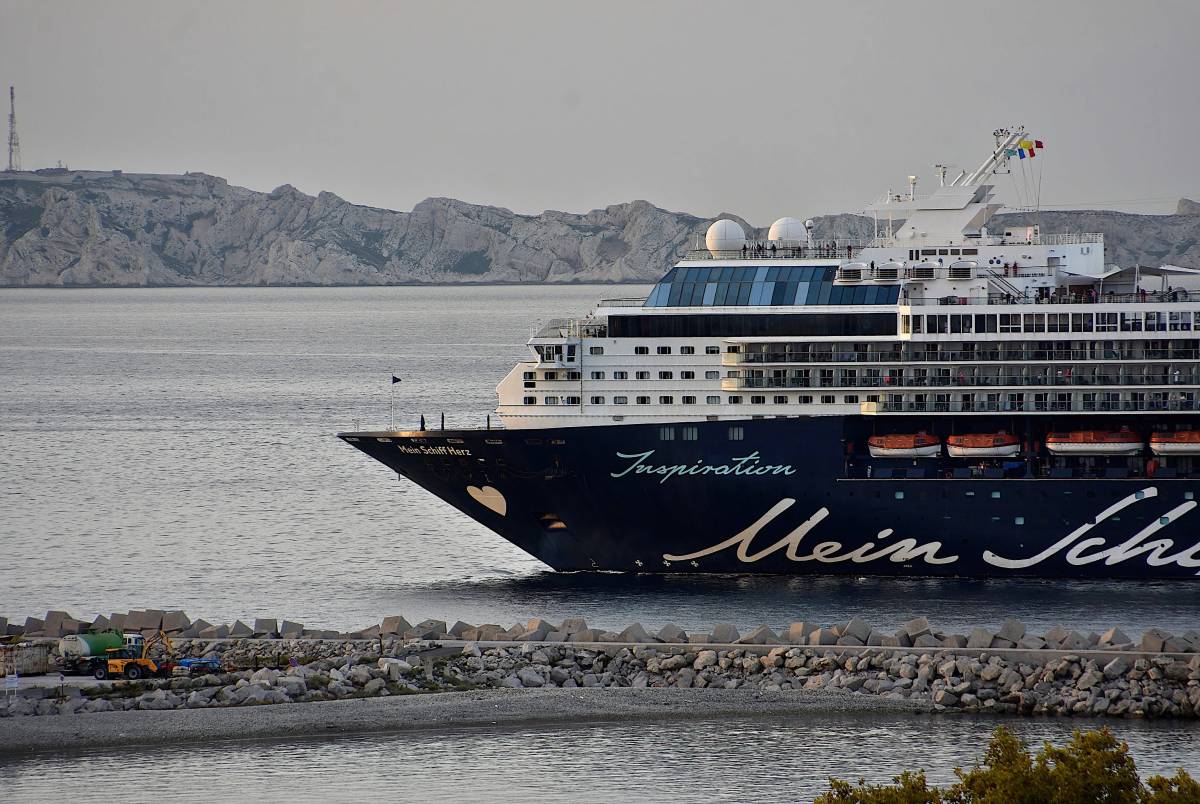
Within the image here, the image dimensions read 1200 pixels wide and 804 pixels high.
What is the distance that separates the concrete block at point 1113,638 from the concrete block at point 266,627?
50.1 feet

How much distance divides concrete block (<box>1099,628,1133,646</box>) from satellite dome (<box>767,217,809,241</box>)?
12930 millimetres

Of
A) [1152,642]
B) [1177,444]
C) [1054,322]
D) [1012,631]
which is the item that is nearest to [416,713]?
[1012,631]

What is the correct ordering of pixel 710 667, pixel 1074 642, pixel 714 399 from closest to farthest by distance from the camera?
pixel 710 667 < pixel 1074 642 < pixel 714 399

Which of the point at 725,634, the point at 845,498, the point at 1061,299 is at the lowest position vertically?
the point at 725,634

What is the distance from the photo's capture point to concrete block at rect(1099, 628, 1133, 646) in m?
34.2

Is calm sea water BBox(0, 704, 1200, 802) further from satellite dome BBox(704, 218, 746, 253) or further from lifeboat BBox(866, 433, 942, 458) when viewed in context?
satellite dome BBox(704, 218, 746, 253)

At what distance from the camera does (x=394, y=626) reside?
3641 cm

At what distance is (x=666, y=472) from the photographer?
1619 inches

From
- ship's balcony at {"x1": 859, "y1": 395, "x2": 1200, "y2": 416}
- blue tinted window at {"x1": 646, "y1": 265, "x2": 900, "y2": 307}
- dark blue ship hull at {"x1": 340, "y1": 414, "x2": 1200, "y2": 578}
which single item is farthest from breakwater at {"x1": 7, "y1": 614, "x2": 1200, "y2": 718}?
blue tinted window at {"x1": 646, "y1": 265, "x2": 900, "y2": 307}

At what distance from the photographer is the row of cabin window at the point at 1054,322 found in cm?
4056

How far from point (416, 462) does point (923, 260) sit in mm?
12235

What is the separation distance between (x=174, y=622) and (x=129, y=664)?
3179 mm

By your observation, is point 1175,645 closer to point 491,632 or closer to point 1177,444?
point 1177,444

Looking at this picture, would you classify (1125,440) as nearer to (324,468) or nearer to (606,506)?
(606,506)
